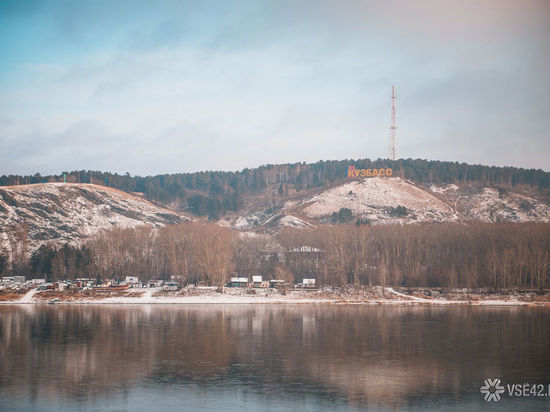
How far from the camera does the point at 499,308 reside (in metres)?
96.1

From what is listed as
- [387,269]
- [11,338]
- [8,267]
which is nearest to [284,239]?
[387,269]

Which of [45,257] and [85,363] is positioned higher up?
[45,257]

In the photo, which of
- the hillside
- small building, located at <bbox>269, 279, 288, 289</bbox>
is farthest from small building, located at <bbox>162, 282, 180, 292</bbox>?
the hillside

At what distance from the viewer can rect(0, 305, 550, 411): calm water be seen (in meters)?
34.9

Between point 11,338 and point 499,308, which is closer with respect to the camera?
point 11,338

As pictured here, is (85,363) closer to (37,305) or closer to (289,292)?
(37,305)

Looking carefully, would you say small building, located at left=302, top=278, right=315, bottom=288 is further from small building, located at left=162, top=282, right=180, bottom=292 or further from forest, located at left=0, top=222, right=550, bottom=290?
small building, located at left=162, top=282, right=180, bottom=292

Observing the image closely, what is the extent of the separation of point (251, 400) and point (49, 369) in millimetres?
17815

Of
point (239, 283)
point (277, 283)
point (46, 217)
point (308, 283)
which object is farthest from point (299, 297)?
point (46, 217)

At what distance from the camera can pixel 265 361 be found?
154ft

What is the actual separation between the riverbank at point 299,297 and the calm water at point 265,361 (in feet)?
80.9

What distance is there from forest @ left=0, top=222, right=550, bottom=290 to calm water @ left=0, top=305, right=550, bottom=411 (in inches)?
1401

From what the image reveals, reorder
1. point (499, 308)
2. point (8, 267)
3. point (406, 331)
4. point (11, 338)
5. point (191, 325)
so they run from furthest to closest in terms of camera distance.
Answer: point (8, 267)
point (499, 308)
point (191, 325)
point (406, 331)
point (11, 338)

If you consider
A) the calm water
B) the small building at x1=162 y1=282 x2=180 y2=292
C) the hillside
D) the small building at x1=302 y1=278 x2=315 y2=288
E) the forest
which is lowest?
the calm water
